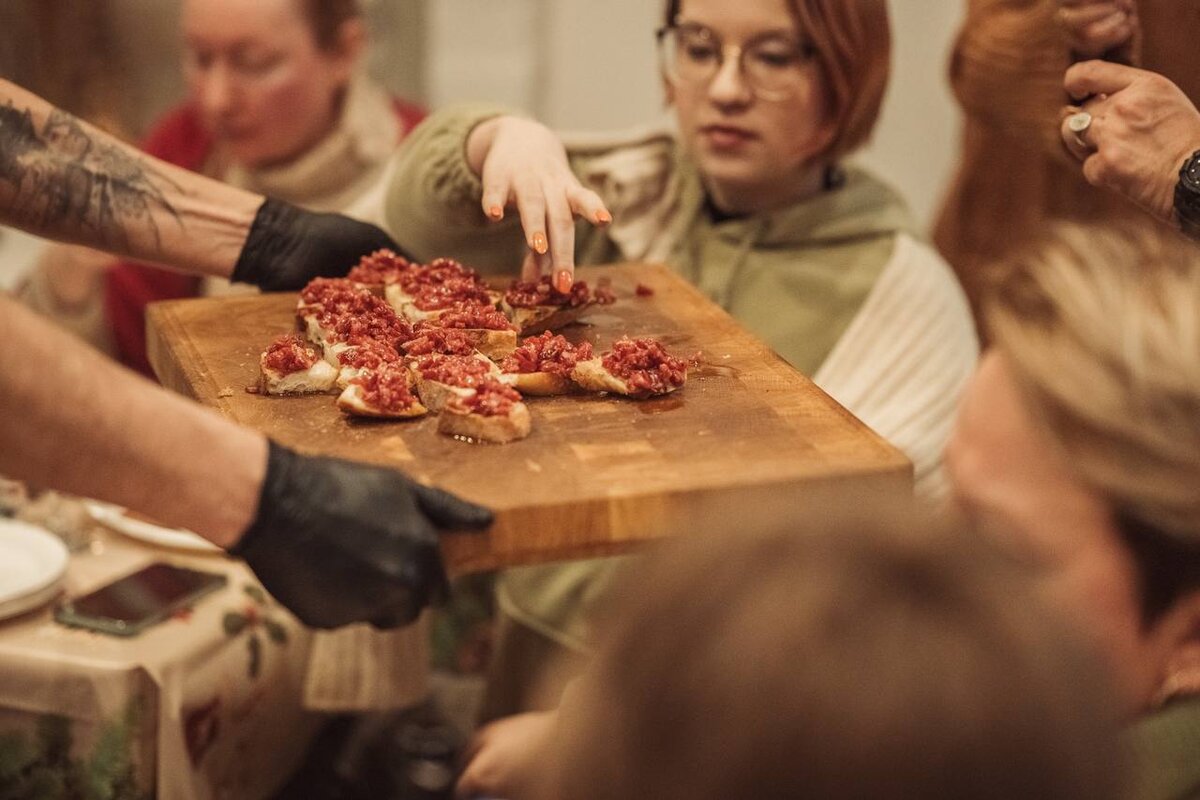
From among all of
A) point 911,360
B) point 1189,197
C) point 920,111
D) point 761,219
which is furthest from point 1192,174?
point 920,111

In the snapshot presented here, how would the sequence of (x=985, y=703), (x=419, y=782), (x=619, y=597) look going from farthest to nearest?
1. (x=419, y=782)
2. (x=619, y=597)
3. (x=985, y=703)

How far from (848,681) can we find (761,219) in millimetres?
1867

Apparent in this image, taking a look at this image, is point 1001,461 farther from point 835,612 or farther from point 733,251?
point 733,251

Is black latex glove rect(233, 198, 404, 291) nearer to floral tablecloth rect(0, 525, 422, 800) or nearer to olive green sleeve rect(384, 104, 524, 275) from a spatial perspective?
olive green sleeve rect(384, 104, 524, 275)

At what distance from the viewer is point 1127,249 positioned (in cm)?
116

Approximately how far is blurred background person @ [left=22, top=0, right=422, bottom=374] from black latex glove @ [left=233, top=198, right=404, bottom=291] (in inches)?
49.7

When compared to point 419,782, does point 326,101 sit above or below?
above

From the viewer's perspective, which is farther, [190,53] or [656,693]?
[190,53]

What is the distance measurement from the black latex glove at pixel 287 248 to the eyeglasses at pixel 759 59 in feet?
2.34

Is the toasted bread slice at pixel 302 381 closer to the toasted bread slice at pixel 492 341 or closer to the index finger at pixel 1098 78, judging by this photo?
the toasted bread slice at pixel 492 341

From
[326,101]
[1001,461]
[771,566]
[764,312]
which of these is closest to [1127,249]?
[1001,461]

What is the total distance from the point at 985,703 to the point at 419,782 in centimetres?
212

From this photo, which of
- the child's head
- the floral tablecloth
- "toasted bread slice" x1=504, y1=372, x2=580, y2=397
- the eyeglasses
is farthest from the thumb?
the eyeglasses

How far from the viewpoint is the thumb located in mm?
1354
